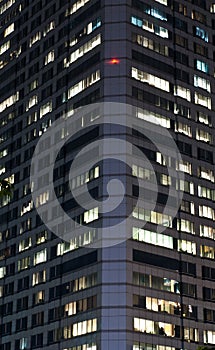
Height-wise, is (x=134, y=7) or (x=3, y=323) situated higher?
(x=134, y=7)

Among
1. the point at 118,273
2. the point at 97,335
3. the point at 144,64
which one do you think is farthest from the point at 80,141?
the point at 97,335

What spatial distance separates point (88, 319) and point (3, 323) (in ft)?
83.6

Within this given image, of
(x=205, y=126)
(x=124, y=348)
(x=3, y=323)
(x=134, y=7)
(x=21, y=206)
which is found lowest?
(x=124, y=348)

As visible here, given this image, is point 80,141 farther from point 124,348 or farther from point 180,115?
point 124,348

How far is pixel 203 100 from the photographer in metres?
116

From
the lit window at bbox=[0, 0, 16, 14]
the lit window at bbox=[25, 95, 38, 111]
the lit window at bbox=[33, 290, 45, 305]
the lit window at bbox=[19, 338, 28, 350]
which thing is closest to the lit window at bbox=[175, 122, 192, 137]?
the lit window at bbox=[25, 95, 38, 111]

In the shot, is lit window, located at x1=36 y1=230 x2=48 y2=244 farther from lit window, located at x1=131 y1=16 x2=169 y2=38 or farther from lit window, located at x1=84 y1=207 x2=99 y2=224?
lit window, located at x1=131 y1=16 x2=169 y2=38

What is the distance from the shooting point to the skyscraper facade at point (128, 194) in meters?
95.6

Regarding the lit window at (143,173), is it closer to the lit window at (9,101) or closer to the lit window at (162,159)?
the lit window at (162,159)

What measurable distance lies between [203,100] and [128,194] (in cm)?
2710

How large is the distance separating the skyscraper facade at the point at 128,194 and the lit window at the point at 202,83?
23 cm

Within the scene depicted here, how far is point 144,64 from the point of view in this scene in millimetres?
107750

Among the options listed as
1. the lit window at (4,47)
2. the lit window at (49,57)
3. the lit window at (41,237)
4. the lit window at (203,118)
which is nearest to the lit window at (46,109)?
the lit window at (49,57)

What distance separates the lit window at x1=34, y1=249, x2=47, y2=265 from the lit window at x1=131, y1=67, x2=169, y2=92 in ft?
104
